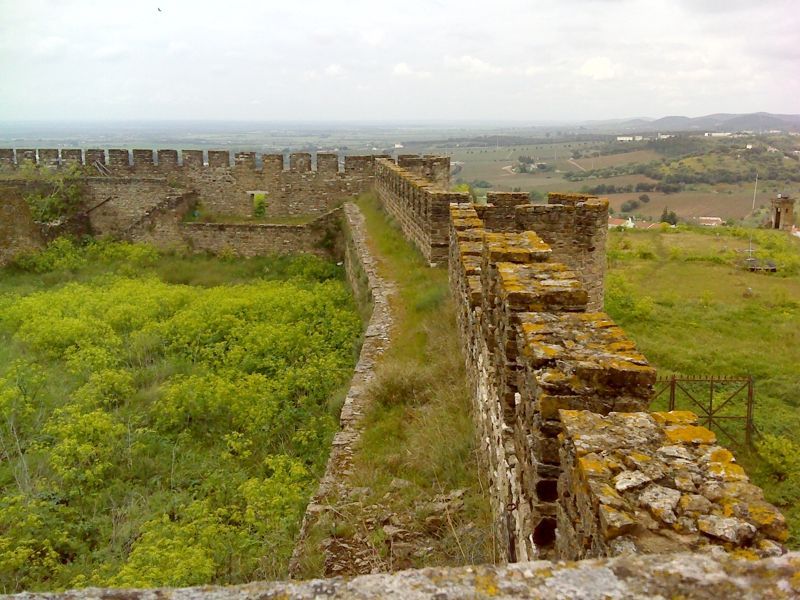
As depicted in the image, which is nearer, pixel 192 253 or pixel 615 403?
pixel 615 403

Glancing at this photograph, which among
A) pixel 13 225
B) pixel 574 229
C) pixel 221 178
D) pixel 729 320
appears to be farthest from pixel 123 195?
pixel 729 320

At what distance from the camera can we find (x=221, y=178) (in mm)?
19312

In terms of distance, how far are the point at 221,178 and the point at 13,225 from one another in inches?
212

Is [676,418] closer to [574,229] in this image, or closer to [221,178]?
[574,229]

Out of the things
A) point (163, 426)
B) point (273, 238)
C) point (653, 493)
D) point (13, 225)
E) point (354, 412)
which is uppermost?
point (653, 493)

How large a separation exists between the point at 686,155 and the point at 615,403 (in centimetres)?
9178

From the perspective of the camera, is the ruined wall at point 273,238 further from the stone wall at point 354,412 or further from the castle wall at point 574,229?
the castle wall at point 574,229

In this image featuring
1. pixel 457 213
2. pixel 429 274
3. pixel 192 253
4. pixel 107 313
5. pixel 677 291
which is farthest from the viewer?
pixel 677 291

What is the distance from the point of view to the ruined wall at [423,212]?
9.16 m

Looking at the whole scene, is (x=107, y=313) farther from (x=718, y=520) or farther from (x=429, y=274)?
(x=718, y=520)

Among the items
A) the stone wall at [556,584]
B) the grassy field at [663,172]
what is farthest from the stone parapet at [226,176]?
the grassy field at [663,172]

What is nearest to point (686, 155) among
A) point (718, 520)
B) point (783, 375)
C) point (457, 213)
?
point (783, 375)

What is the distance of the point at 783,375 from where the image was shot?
1195 centimetres

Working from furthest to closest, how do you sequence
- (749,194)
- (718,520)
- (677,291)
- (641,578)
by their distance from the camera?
(749,194) < (677,291) < (718,520) < (641,578)
